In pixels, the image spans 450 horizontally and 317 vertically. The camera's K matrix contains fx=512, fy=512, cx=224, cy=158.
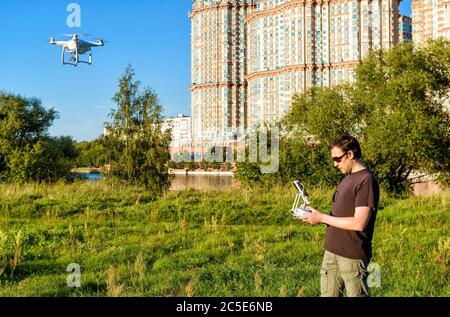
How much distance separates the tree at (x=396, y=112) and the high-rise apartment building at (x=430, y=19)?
44091 mm

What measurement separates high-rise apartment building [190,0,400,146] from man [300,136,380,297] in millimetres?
93627

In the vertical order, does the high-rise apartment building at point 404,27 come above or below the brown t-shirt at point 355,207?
above

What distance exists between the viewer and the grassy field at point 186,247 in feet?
21.4

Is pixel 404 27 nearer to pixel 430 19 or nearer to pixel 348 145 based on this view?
pixel 430 19

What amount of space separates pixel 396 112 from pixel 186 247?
22608 mm

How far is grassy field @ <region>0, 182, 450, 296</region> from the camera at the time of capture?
21.4 feet

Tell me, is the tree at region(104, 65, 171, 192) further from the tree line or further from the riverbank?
the riverbank

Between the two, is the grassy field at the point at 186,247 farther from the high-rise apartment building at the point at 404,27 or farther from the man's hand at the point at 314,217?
the high-rise apartment building at the point at 404,27

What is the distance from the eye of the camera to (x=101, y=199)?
15.8 meters

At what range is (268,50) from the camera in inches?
4749

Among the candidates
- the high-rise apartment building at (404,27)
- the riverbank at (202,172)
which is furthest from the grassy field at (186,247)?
the high-rise apartment building at (404,27)

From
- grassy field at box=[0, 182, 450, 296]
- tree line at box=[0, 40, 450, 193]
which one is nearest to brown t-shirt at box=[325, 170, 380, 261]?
grassy field at box=[0, 182, 450, 296]
